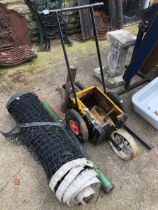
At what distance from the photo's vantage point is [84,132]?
2.54m

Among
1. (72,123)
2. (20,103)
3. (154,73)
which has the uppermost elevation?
(20,103)

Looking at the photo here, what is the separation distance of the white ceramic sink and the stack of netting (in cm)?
98

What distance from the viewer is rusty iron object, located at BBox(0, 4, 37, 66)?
385 centimetres

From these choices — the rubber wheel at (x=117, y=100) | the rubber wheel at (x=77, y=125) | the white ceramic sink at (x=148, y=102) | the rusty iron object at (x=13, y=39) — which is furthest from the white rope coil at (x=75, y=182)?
the rusty iron object at (x=13, y=39)

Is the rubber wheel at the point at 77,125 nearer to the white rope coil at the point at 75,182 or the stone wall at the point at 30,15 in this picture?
the white rope coil at the point at 75,182

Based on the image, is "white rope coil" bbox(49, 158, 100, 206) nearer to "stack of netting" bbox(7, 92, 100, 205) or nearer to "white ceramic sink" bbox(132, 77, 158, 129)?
"stack of netting" bbox(7, 92, 100, 205)

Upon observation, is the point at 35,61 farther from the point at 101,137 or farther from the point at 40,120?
the point at 101,137

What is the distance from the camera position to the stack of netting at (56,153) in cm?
205

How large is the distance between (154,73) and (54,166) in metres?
2.38

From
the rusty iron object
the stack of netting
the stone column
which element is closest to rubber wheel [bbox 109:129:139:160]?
the stack of netting

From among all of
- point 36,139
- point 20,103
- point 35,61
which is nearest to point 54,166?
point 36,139

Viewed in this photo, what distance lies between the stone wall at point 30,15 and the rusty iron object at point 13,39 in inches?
13.0

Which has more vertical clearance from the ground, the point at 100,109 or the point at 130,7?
the point at 130,7

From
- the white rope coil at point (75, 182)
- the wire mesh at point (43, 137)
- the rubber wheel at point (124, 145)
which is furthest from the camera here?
the rubber wheel at point (124, 145)
